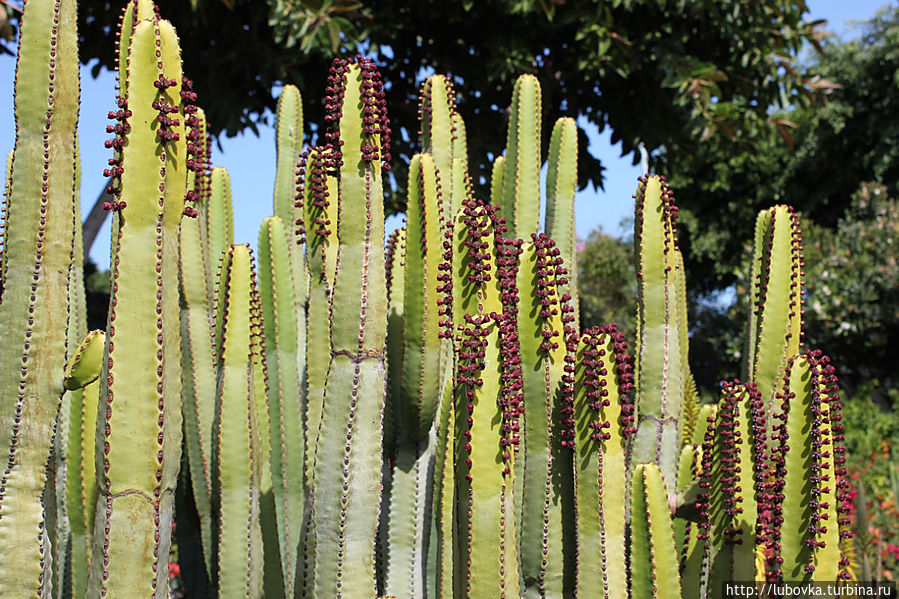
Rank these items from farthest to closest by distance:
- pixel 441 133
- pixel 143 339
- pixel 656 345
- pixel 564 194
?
pixel 564 194 → pixel 441 133 → pixel 656 345 → pixel 143 339

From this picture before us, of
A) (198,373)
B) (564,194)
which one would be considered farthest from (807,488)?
(198,373)

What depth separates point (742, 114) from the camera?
971 centimetres

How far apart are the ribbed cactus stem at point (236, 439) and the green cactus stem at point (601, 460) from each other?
1401 mm

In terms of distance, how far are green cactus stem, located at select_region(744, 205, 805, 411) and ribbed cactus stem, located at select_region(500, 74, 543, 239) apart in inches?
44.5

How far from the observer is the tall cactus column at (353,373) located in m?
2.64

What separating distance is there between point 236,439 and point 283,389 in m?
0.55

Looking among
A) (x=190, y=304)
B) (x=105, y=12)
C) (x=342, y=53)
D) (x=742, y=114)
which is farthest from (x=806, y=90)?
(x=190, y=304)

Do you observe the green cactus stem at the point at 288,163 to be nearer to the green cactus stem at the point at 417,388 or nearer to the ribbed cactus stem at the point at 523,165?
the ribbed cactus stem at the point at 523,165

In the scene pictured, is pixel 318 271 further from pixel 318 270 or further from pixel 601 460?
pixel 601 460

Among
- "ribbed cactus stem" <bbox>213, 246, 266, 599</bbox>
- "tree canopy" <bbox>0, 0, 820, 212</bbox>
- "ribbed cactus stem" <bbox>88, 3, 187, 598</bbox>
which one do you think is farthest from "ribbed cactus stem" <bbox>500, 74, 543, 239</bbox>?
"tree canopy" <bbox>0, 0, 820, 212</bbox>

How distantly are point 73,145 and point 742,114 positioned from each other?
29.0 ft

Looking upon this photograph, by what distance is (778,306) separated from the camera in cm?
361

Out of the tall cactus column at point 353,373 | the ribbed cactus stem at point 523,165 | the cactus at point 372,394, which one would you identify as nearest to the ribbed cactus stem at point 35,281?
the cactus at point 372,394

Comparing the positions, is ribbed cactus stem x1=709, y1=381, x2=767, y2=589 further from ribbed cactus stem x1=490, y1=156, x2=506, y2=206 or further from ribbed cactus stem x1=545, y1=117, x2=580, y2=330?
ribbed cactus stem x1=490, y1=156, x2=506, y2=206
